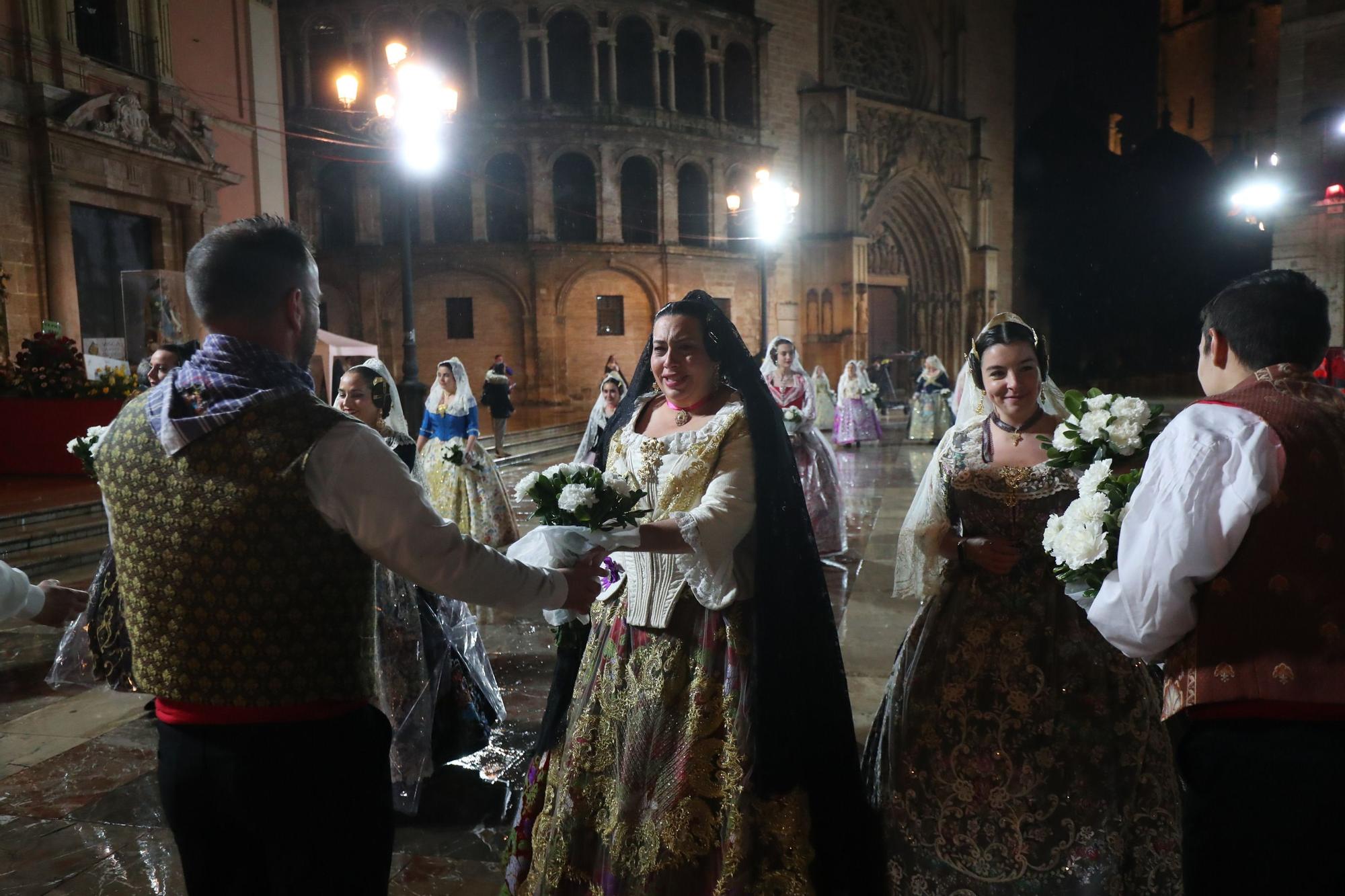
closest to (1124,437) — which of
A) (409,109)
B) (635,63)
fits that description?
(409,109)

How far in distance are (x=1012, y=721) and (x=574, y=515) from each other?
1495 millimetres

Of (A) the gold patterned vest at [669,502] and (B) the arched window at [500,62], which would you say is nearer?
(A) the gold patterned vest at [669,502]

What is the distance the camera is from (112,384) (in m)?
11.9

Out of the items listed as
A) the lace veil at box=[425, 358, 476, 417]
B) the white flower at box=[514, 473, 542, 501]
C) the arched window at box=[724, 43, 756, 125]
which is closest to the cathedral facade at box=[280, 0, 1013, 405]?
the arched window at box=[724, 43, 756, 125]

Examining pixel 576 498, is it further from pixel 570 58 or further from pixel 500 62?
pixel 570 58

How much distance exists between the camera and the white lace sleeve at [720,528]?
2.55 meters

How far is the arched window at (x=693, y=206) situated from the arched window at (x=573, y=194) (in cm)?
278

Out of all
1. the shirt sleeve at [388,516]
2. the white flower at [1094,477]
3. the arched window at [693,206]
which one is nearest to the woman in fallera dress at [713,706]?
the shirt sleeve at [388,516]

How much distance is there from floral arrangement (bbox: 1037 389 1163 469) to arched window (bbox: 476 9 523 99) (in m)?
26.0

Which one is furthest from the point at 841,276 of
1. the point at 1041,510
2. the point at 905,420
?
the point at 1041,510

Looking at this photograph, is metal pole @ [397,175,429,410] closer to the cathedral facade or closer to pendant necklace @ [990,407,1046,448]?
pendant necklace @ [990,407,1046,448]

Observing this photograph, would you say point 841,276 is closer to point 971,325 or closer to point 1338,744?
point 971,325

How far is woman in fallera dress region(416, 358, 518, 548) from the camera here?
841 centimetres

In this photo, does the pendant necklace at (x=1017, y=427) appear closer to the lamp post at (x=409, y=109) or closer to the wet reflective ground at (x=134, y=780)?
the wet reflective ground at (x=134, y=780)
